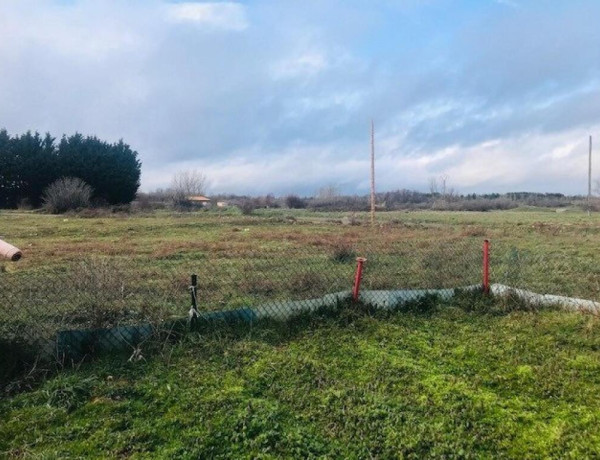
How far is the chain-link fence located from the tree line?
35.1 metres

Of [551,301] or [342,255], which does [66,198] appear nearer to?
[342,255]

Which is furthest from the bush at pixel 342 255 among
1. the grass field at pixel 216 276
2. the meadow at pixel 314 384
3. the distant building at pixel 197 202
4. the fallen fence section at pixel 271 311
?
the distant building at pixel 197 202

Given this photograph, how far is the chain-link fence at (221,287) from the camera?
4.01 meters

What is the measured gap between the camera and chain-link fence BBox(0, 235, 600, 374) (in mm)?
4008

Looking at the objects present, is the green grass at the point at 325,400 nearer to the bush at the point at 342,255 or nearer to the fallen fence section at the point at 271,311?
the fallen fence section at the point at 271,311

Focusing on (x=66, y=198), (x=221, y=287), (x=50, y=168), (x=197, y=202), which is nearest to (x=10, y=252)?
(x=221, y=287)

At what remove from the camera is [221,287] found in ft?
22.1

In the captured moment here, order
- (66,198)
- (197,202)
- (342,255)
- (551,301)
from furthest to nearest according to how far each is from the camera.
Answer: (197,202)
(66,198)
(342,255)
(551,301)

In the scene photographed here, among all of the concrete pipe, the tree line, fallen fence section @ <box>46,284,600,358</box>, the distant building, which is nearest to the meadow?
fallen fence section @ <box>46,284,600,358</box>

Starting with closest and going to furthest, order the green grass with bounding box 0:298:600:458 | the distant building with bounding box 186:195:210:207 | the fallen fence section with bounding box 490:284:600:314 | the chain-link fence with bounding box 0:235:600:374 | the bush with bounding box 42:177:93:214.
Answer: the green grass with bounding box 0:298:600:458
the chain-link fence with bounding box 0:235:600:374
the fallen fence section with bounding box 490:284:600:314
the bush with bounding box 42:177:93:214
the distant building with bounding box 186:195:210:207

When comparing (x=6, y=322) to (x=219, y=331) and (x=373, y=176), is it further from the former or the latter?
(x=373, y=176)

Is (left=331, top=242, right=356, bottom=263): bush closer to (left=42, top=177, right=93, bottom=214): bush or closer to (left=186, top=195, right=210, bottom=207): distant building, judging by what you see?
(left=42, top=177, right=93, bottom=214): bush

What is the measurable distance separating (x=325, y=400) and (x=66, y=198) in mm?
35561

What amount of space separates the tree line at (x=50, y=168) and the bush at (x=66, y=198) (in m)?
4.24
